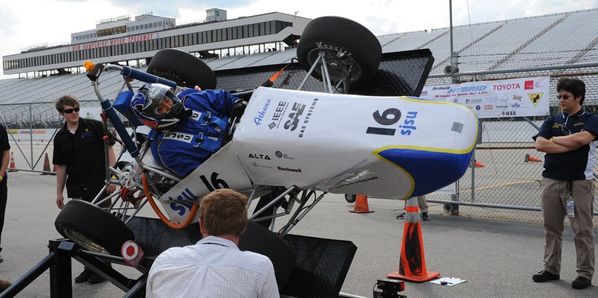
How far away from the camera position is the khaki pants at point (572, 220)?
5.38 meters

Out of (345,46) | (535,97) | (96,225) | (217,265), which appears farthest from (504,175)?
(217,265)

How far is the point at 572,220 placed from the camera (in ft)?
18.0

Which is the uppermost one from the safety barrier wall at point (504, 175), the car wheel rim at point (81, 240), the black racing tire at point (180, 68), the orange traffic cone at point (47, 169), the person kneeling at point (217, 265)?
the black racing tire at point (180, 68)

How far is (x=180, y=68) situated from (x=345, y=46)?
148 cm

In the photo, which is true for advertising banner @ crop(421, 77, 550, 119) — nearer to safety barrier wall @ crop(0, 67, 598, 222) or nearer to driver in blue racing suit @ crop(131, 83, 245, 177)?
safety barrier wall @ crop(0, 67, 598, 222)

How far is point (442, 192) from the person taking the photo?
948 centimetres

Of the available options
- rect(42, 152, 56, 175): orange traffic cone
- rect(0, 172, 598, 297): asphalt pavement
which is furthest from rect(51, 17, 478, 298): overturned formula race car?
rect(42, 152, 56, 175): orange traffic cone

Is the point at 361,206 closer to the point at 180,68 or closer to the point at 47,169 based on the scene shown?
the point at 180,68

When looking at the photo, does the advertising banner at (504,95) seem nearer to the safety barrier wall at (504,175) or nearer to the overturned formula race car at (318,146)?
the safety barrier wall at (504,175)

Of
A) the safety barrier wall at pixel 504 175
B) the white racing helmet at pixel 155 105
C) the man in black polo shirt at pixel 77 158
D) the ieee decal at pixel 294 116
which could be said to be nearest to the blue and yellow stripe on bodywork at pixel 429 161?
the ieee decal at pixel 294 116

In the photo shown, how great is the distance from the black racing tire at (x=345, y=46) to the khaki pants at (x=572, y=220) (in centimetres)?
248

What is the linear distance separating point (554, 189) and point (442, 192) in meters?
3.98

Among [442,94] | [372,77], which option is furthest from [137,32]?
[372,77]

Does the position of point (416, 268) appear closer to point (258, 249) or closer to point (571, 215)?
point (571, 215)
